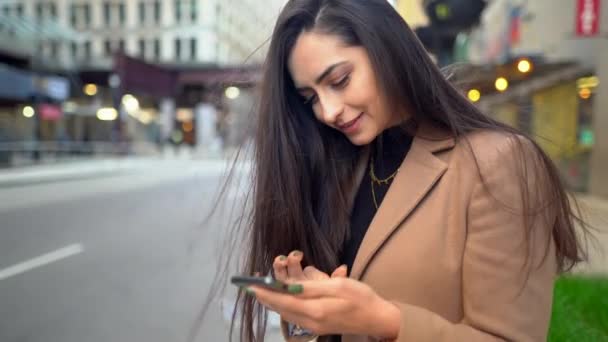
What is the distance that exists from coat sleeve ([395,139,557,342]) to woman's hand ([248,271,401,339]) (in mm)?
102

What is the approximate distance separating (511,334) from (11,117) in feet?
85.9

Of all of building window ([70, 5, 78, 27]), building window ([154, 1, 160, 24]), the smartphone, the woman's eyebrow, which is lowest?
the smartphone

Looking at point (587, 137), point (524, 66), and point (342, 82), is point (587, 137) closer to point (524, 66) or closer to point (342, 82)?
point (524, 66)

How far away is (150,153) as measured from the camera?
3956 centimetres

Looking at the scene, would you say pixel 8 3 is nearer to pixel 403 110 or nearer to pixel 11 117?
pixel 11 117

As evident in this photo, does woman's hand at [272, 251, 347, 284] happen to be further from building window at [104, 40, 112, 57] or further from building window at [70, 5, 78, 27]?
building window at [104, 40, 112, 57]

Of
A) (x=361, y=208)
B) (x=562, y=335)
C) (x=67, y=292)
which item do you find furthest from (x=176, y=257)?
(x=361, y=208)

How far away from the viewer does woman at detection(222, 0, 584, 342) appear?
46.6 inches

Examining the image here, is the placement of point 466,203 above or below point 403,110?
below

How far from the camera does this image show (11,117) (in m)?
23.5

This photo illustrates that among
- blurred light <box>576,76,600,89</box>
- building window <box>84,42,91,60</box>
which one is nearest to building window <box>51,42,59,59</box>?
building window <box>84,42,91,60</box>

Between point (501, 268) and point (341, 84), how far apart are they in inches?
24.7

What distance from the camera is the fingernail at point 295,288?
105 cm

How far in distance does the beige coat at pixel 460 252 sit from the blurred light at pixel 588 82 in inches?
554
